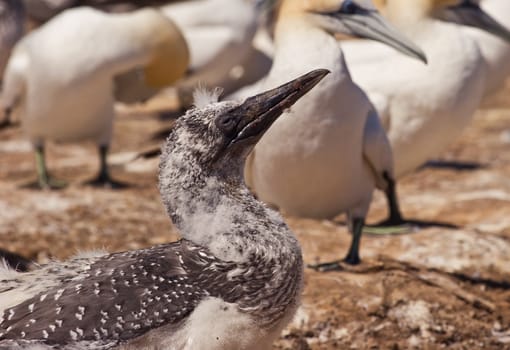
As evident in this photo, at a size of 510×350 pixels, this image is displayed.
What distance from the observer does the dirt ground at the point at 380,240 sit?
6.09m

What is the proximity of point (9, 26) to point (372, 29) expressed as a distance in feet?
23.7

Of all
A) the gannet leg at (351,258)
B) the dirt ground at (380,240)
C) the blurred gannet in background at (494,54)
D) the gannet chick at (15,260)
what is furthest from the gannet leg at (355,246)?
the blurred gannet in background at (494,54)

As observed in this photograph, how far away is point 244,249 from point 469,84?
4451 millimetres

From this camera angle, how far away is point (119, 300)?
409 cm

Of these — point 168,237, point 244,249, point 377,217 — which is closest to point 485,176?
point 377,217

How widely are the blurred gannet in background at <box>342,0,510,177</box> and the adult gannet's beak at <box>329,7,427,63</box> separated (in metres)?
1.33

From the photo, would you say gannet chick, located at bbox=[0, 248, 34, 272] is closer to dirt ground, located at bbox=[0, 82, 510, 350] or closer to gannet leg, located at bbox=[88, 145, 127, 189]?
dirt ground, located at bbox=[0, 82, 510, 350]

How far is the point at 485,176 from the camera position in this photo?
9.69 metres

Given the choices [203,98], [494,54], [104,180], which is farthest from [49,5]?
[203,98]

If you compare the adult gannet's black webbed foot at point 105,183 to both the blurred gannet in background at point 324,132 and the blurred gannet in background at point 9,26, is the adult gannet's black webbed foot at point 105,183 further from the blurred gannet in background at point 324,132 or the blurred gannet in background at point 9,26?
the blurred gannet in background at point 9,26

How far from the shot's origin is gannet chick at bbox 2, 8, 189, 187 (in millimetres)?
9141

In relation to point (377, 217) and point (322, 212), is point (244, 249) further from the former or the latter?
point (377, 217)

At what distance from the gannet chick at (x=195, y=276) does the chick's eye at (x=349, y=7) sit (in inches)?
88.8

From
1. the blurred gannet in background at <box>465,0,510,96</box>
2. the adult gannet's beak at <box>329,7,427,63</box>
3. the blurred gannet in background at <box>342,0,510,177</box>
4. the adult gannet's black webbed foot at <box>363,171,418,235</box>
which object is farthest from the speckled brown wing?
the blurred gannet in background at <box>465,0,510,96</box>
